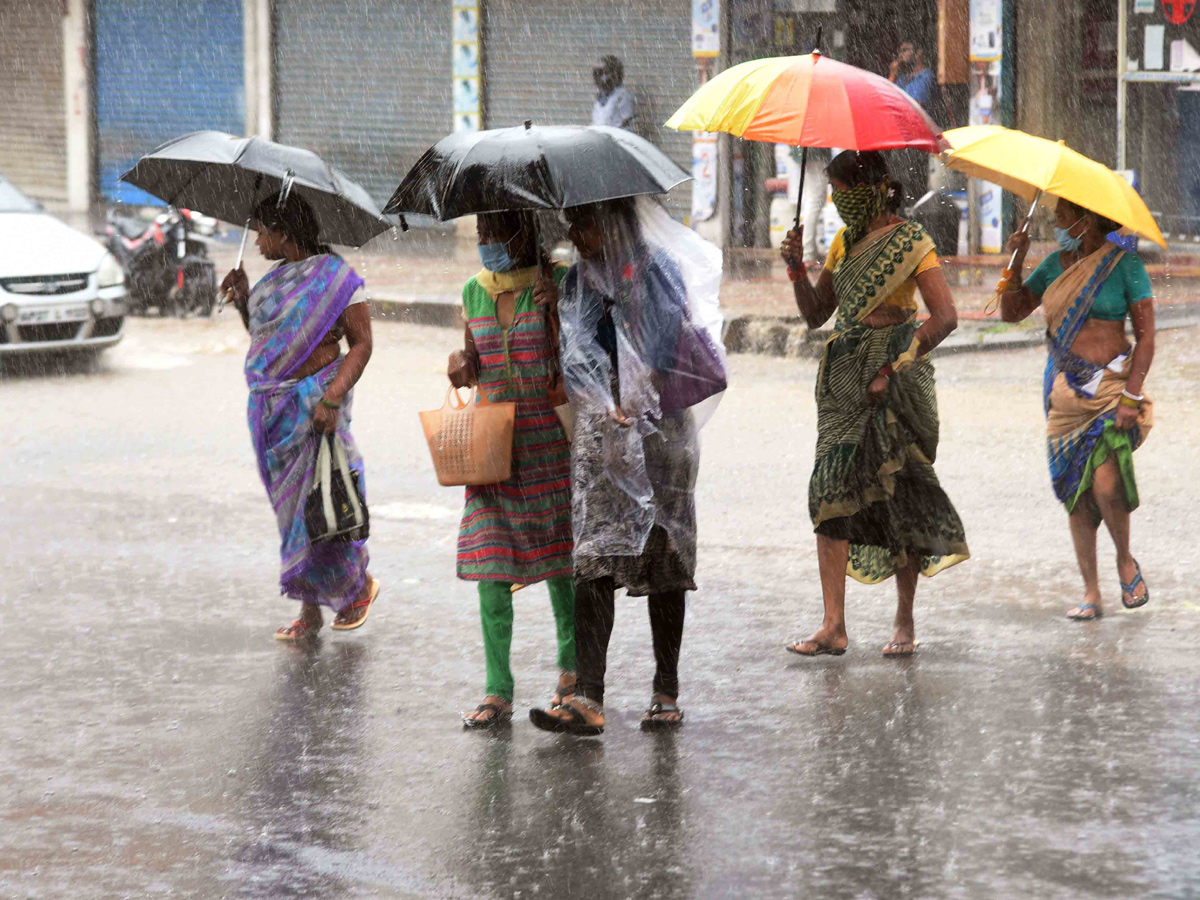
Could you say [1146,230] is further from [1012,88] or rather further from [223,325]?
[1012,88]

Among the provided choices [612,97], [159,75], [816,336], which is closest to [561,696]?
[816,336]

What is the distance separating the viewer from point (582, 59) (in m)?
20.3

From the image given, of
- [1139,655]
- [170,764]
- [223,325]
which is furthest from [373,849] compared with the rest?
[223,325]

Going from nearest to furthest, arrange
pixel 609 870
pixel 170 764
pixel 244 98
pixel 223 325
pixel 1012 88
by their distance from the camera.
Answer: pixel 609 870
pixel 170 764
pixel 223 325
pixel 1012 88
pixel 244 98

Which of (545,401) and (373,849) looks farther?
(545,401)

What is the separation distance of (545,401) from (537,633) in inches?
57.2

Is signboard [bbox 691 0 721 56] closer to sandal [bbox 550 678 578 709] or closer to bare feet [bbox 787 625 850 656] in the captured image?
bare feet [bbox 787 625 850 656]

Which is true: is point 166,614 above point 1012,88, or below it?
below

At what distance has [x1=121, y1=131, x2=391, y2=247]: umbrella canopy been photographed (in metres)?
5.86

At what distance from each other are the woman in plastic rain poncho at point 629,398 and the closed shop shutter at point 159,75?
19.8 metres

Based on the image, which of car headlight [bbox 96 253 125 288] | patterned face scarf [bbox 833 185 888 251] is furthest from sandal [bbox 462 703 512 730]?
car headlight [bbox 96 253 125 288]

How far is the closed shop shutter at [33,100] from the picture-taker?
25906mm

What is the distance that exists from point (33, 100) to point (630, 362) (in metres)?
23.8

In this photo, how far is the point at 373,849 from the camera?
4211mm
